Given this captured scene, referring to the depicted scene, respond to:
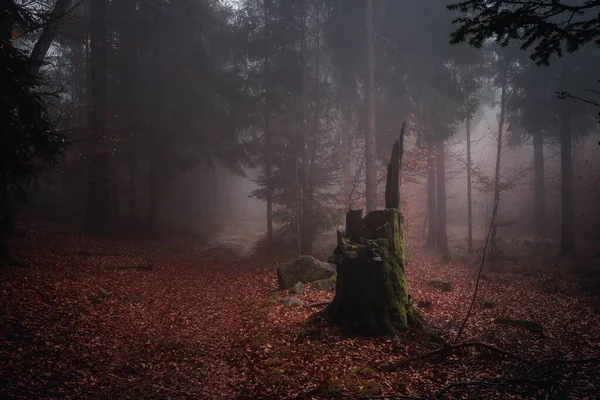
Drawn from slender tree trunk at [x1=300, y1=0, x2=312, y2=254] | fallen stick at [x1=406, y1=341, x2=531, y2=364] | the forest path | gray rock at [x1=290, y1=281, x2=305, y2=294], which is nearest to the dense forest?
fallen stick at [x1=406, y1=341, x2=531, y2=364]

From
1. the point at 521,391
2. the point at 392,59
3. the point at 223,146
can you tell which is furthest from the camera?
the point at 223,146

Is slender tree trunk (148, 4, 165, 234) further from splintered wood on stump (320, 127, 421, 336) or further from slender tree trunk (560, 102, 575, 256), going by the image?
slender tree trunk (560, 102, 575, 256)

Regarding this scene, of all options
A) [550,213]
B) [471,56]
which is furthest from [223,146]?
[550,213]

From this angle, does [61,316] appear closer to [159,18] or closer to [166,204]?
[159,18]

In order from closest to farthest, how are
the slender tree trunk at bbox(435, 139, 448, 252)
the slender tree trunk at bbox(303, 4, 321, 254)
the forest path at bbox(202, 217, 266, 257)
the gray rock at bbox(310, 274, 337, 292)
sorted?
1. the gray rock at bbox(310, 274, 337, 292)
2. the slender tree trunk at bbox(303, 4, 321, 254)
3. the slender tree trunk at bbox(435, 139, 448, 252)
4. the forest path at bbox(202, 217, 266, 257)

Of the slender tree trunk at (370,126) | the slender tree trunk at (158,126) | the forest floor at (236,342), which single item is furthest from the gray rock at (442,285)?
the slender tree trunk at (158,126)

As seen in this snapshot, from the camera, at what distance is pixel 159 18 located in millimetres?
21125

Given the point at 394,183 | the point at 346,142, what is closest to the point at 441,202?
the point at 346,142

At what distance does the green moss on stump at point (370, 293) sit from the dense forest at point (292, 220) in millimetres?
54

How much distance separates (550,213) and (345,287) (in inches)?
1058

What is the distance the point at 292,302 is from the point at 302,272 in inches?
106

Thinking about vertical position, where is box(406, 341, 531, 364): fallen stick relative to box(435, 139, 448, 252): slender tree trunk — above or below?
below

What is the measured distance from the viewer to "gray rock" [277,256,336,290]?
1259cm

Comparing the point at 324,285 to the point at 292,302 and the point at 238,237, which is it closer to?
the point at 292,302
